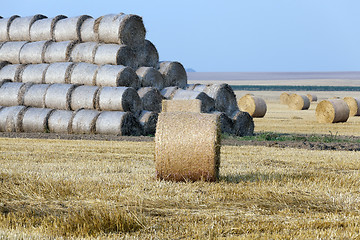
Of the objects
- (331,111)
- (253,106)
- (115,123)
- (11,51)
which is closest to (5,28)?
(11,51)

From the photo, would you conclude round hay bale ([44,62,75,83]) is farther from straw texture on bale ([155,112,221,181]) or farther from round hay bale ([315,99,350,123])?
round hay bale ([315,99,350,123])

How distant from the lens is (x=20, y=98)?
15.9 meters

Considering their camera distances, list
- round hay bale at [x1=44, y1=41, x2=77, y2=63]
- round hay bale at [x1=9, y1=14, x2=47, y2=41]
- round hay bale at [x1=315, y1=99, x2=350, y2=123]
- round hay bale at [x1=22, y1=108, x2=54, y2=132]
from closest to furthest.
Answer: round hay bale at [x1=22, y1=108, x2=54, y2=132] < round hay bale at [x1=44, y1=41, x2=77, y2=63] < round hay bale at [x1=9, y1=14, x2=47, y2=41] < round hay bale at [x1=315, y1=99, x2=350, y2=123]

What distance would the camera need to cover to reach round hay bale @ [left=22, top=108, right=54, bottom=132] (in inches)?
596

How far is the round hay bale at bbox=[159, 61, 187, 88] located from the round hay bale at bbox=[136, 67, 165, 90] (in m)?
0.64

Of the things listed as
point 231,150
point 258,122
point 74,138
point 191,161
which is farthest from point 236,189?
point 258,122

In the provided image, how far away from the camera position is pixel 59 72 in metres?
15.7

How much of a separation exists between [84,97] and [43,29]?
3350mm

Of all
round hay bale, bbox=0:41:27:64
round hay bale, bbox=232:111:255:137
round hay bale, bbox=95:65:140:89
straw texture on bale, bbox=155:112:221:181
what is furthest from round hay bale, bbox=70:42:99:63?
straw texture on bale, bbox=155:112:221:181

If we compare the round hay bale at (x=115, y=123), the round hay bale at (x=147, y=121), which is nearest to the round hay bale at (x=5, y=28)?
the round hay bale at (x=115, y=123)

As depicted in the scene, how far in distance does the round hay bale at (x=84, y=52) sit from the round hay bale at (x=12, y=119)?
2.01 meters

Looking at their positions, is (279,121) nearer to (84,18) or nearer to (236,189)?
(84,18)

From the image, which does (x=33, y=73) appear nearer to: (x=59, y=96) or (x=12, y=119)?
(x=12, y=119)

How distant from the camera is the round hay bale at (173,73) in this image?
662 inches
